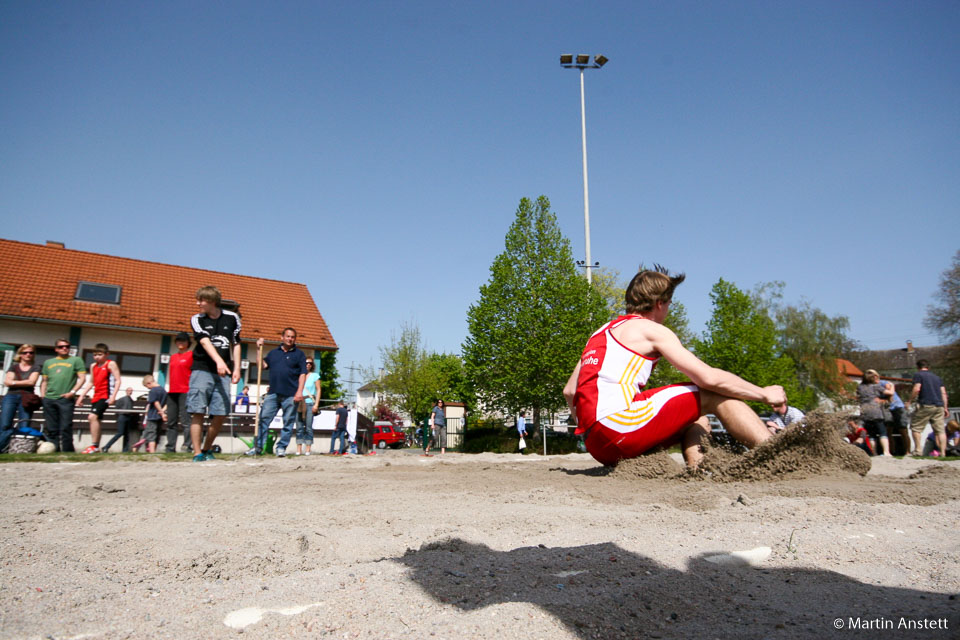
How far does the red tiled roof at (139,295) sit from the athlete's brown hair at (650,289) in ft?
73.0

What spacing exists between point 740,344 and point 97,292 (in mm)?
30596

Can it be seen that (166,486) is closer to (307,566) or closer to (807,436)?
(307,566)

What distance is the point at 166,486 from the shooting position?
155 inches

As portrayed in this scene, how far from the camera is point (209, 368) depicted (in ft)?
21.2

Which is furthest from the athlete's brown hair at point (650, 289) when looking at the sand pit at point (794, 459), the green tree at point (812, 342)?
the green tree at point (812, 342)

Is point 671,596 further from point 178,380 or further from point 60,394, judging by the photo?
point 60,394

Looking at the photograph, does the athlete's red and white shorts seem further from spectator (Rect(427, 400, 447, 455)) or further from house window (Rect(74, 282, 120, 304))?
house window (Rect(74, 282, 120, 304))

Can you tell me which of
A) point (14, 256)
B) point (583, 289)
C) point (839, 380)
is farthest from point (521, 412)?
point (839, 380)

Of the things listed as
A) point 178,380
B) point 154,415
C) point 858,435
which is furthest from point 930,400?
point 154,415

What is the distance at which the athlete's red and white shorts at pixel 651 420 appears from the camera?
3.62 meters

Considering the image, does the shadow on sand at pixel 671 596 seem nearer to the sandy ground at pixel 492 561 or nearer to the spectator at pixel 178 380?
the sandy ground at pixel 492 561

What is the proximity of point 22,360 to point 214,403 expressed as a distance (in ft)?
14.4

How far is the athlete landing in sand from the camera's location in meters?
3.57

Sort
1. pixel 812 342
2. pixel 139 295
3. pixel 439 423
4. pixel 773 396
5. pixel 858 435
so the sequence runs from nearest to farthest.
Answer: pixel 773 396, pixel 858 435, pixel 439 423, pixel 139 295, pixel 812 342
